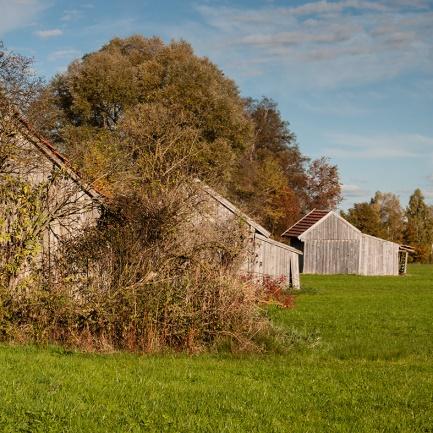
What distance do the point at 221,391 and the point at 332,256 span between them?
4845cm

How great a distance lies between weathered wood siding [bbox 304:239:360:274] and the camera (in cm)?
5738

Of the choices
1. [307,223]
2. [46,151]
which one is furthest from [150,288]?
[307,223]

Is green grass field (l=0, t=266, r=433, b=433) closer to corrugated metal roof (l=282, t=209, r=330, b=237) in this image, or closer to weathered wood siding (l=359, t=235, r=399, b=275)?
corrugated metal roof (l=282, t=209, r=330, b=237)

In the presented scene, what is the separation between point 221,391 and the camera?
10180 mm

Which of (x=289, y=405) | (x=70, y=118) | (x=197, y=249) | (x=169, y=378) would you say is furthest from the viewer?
(x=70, y=118)

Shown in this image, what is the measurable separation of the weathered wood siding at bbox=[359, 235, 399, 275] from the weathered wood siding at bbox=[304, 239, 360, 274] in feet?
2.59

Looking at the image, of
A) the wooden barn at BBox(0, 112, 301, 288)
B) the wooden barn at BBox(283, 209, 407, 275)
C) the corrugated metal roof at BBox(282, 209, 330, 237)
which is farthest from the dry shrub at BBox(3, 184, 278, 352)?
the wooden barn at BBox(283, 209, 407, 275)

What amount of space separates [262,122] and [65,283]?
6856cm

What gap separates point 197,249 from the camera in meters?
15.2

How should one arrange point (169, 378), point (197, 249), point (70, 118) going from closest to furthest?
point (169, 378)
point (197, 249)
point (70, 118)

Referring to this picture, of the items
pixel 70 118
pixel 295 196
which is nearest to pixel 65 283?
pixel 70 118

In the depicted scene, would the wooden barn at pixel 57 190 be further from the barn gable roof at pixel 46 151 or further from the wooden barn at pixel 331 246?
the wooden barn at pixel 331 246

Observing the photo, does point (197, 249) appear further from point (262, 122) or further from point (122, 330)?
point (262, 122)

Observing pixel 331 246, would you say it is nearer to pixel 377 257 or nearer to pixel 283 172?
pixel 377 257
